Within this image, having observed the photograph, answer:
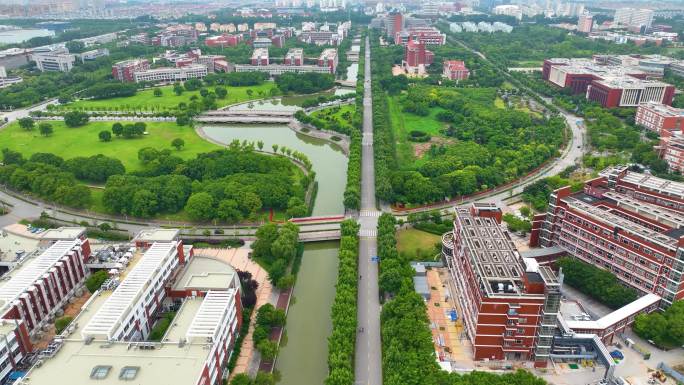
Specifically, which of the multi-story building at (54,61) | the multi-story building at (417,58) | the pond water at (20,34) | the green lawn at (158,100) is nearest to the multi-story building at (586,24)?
the multi-story building at (417,58)

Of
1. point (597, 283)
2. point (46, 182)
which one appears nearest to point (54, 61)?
point (46, 182)

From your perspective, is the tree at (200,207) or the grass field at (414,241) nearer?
the grass field at (414,241)

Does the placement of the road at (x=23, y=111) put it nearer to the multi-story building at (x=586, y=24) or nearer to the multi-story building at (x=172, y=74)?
the multi-story building at (x=172, y=74)

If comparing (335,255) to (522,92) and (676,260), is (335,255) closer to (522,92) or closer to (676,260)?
(676,260)

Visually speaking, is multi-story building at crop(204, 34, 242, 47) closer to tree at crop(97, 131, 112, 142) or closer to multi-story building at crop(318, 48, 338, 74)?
multi-story building at crop(318, 48, 338, 74)

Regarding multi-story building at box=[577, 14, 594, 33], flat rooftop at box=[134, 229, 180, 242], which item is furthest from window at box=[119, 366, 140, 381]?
multi-story building at box=[577, 14, 594, 33]

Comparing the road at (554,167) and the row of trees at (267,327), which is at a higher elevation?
the row of trees at (267,327)

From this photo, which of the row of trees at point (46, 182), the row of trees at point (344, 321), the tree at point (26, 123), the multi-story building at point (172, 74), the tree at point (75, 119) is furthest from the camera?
the multi-story building at point (172, 74)
